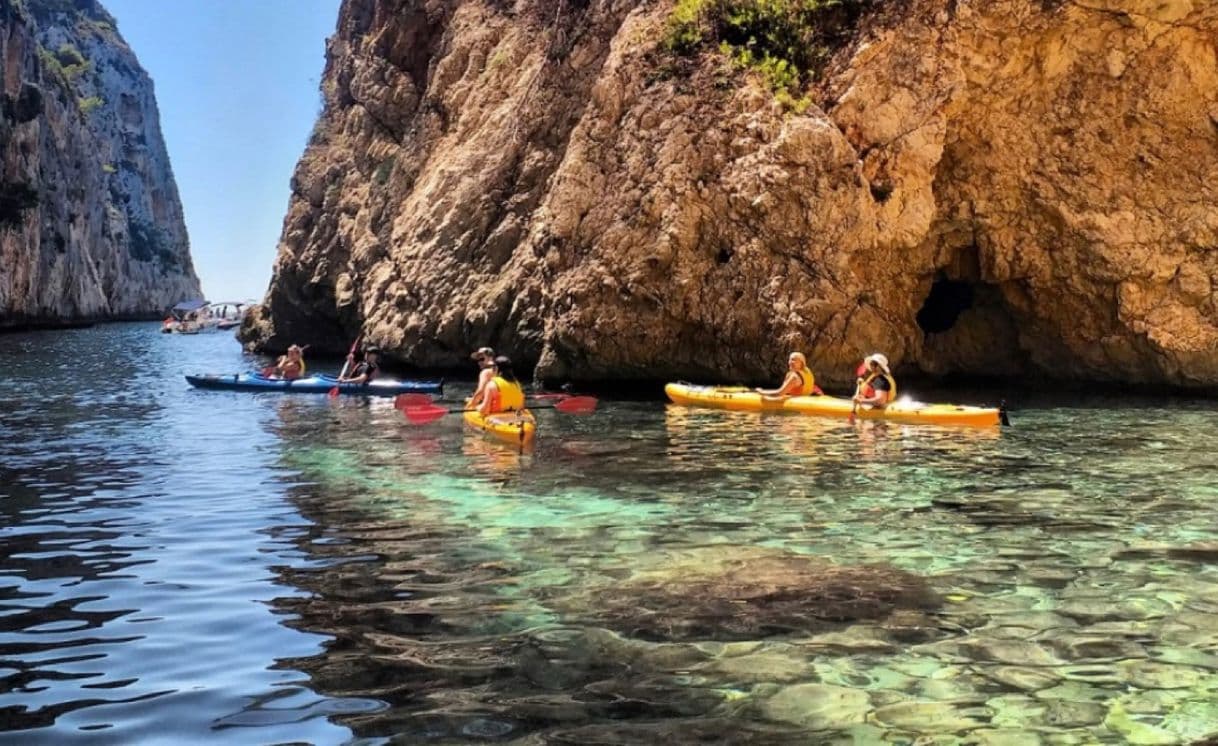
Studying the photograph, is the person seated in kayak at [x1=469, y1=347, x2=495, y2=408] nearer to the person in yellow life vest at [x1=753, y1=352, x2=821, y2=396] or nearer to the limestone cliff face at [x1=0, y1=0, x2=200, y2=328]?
the person in yellow life vest at [x1=753, y1=352, x2=821, y2=396]

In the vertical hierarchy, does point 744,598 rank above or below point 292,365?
below

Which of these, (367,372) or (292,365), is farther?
(292,365)

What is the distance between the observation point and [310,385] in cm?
2081

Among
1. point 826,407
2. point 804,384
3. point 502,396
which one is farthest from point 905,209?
point 502,396

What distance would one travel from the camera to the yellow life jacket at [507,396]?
46.1 feet

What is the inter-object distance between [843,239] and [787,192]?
1.49 m

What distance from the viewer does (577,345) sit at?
21.0 m

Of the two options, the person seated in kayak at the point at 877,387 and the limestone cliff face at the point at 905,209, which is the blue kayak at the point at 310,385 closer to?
the limestone cliff face at the point at 905,209

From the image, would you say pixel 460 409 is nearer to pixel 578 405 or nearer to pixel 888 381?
pixel 578 405

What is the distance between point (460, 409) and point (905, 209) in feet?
32.8

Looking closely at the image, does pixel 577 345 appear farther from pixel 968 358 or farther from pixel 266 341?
pixel 266 341

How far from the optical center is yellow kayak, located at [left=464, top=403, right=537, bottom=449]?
42.4 ft

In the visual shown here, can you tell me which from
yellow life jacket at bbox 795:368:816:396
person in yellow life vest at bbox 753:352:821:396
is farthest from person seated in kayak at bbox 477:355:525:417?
yellow life jacket at bbox 795:368:816:396

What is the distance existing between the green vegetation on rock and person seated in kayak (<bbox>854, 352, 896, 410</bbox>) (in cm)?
644
